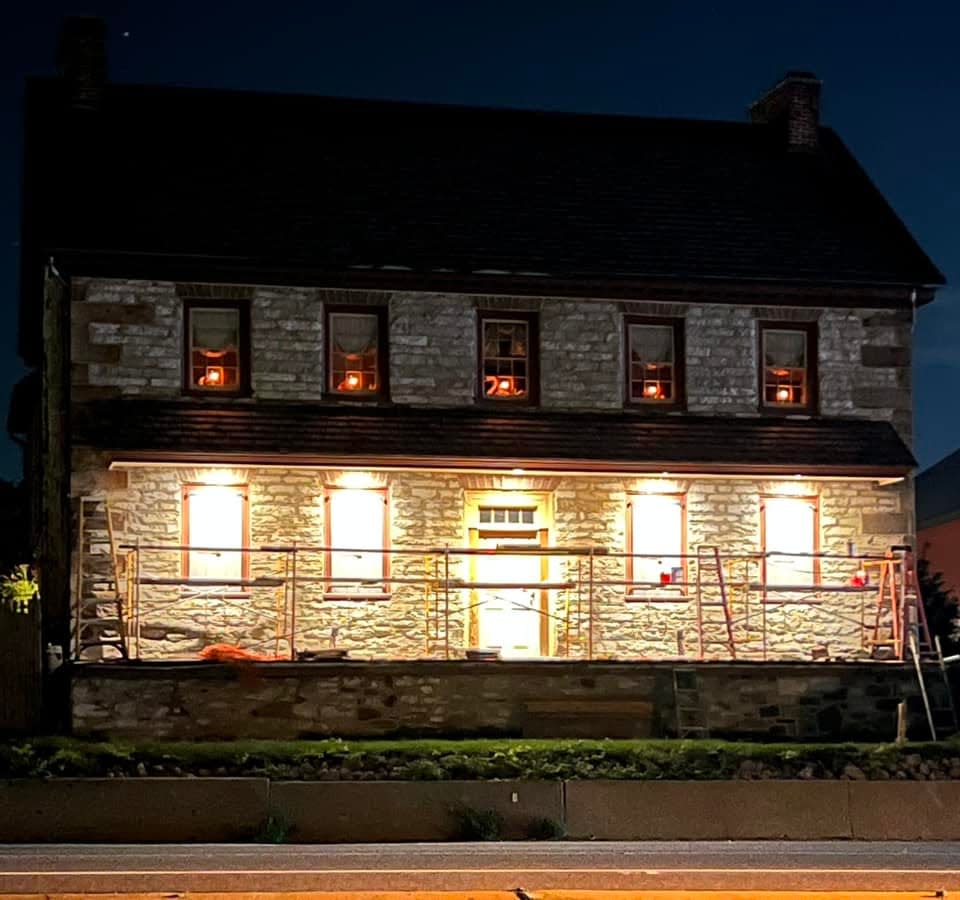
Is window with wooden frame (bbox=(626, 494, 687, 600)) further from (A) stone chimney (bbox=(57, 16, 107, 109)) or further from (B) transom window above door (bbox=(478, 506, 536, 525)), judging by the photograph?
(A) stone chimney (bbox=(57, 16, 107, 109))

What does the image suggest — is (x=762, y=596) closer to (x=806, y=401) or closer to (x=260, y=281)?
(x=806, y=401)

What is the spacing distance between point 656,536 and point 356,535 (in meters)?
4.29

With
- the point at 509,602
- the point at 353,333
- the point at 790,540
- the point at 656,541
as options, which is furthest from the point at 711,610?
the point at 353,333

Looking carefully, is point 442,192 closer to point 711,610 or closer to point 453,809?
point 711,610

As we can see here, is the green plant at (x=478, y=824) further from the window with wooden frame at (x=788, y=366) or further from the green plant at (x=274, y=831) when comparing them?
the window with wooden frame at (x=788, y=366)

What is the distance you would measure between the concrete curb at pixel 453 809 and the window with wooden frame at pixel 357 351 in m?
8.26

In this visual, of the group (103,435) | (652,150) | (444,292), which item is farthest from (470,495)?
(652,150)

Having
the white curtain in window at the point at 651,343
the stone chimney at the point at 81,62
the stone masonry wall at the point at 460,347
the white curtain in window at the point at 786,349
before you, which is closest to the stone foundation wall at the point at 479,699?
the stone masonry wall at the point at 460,347

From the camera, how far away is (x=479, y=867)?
1752 cm

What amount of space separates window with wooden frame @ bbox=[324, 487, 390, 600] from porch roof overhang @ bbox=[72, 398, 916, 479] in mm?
673

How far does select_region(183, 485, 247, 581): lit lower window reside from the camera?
27.0 meters

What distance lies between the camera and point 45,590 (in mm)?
27344

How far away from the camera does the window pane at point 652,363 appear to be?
28938mm

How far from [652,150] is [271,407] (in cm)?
822
